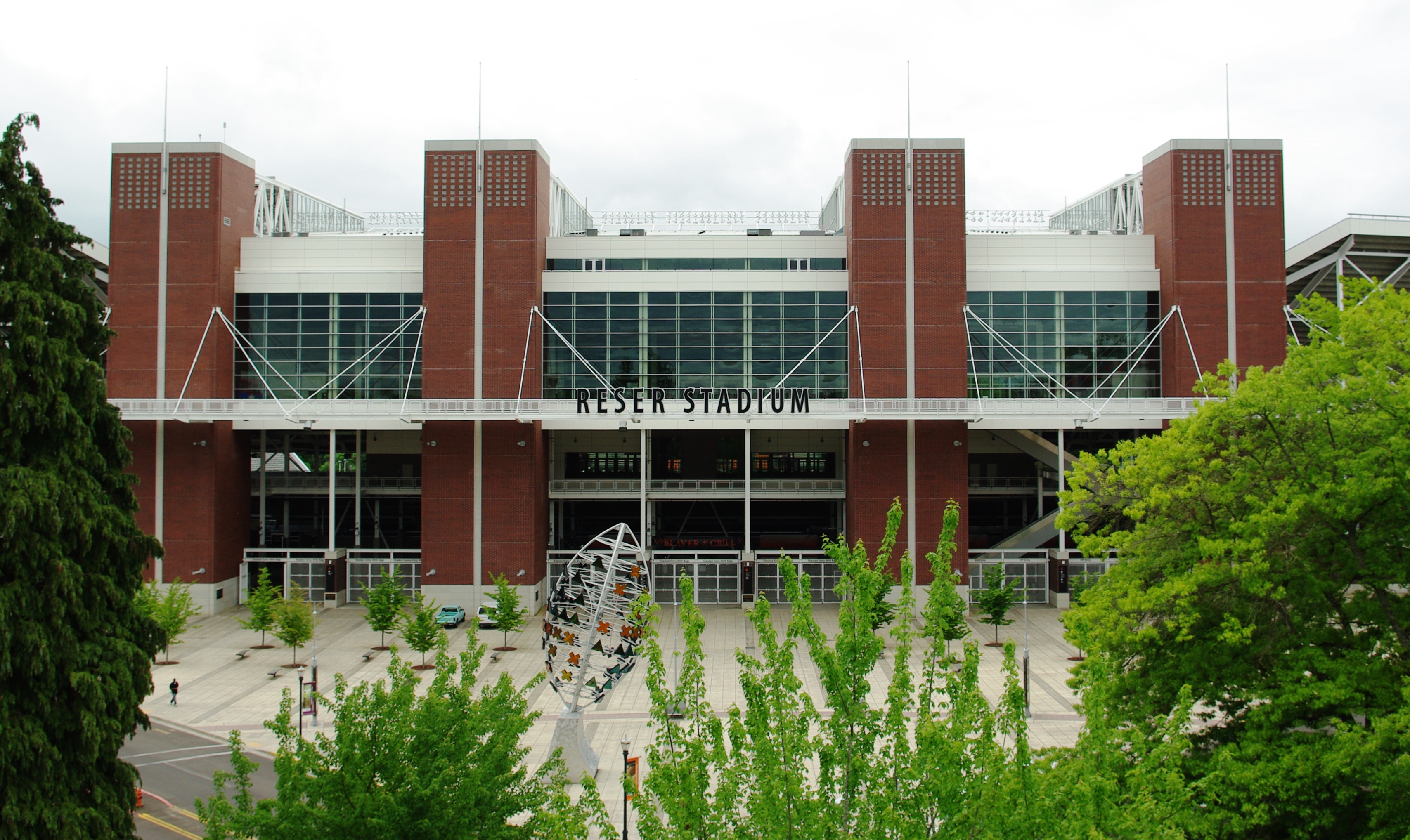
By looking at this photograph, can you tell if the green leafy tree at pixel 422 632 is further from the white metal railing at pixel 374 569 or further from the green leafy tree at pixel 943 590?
the green leafy tree at pixel 943 590

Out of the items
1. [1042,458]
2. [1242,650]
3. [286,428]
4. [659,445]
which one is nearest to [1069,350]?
[1042,458]

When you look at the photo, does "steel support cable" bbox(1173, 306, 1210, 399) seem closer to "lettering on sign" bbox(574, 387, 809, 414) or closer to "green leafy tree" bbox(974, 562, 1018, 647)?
"green leafy tree" bbox(974, 562, 1018, 647)

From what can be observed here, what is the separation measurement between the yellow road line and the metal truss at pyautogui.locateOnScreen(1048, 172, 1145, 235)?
51.9m

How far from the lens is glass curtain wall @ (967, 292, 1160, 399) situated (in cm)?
4888

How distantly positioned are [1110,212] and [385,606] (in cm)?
5640

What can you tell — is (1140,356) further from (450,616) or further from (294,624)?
(294,624)

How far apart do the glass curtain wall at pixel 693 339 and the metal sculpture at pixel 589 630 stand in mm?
23807

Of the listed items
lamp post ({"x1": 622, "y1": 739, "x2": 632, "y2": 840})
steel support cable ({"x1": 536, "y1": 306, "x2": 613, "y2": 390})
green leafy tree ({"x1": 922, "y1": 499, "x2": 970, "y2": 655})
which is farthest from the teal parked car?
green leafy tree ({"x1": 922, "y1": 499, "x2": 970, "y2": 655})

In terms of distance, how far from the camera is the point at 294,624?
36.2m

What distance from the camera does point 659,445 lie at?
53.3 meters

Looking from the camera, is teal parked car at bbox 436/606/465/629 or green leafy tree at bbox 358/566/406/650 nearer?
green leafy tree at bbox 358/566/406/650

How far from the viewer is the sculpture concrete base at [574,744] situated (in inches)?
969

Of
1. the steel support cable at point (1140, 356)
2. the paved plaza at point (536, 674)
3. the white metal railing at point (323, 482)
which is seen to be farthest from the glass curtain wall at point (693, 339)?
the steel support cable at point (1140, 356)

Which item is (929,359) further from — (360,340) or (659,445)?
(360,340)
